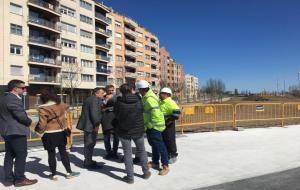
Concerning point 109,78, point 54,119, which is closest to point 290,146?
point 54,119

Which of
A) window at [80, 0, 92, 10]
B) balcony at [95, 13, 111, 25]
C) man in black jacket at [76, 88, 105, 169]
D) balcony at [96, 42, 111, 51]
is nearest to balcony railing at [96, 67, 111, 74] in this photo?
balcony at [96, 42, 111, 51]

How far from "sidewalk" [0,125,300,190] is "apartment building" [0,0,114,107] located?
3491cm

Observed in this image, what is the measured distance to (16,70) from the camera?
45.2 metres

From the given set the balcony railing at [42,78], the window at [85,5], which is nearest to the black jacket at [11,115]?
the balcony railing at [42,78]

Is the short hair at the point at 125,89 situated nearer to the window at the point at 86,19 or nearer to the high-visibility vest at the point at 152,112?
the high-visibility vest at the point at 152,112

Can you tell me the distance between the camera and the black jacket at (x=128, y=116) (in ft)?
19.2

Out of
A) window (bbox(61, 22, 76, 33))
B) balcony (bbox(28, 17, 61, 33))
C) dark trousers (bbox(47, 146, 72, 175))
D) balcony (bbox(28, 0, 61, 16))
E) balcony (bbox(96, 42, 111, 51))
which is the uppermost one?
balcony (bbox(28, 0, 61, 16))

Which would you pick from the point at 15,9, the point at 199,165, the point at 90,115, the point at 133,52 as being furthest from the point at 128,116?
the point at 133,52

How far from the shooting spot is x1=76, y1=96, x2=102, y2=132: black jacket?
6.65 m

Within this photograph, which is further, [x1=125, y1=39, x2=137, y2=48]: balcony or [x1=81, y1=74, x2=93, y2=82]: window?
[x1=125, y1=39, x2=137, y2=48]: balcony

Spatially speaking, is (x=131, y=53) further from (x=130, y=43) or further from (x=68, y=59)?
(x=68, y=59)

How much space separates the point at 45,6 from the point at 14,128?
47937mm

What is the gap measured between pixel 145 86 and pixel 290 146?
5663 mm

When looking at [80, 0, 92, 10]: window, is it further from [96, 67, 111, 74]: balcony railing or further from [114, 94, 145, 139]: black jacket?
[114, 94, 145, 139]: black jacket
